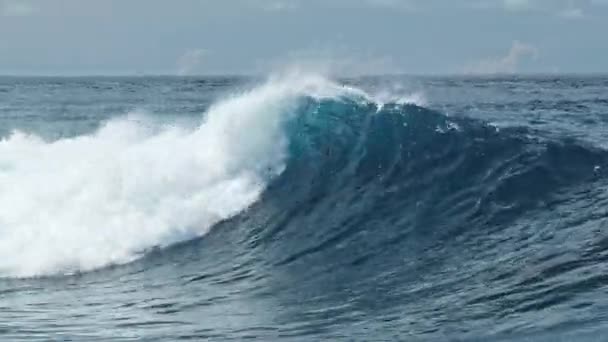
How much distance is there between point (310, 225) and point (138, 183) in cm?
431

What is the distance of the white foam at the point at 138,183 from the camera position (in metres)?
17.4

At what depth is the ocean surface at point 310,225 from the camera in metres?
12.1

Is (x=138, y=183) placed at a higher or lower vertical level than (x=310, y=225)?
higher

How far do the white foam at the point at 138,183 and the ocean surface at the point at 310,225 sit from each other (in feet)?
0.17

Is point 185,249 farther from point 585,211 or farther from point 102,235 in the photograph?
point 585,211

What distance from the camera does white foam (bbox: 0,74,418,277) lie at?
1741cm

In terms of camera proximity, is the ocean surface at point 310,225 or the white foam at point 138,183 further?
the white foam at point 138,183

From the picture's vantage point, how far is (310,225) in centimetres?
1789

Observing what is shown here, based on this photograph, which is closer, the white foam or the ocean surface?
the ocean surface

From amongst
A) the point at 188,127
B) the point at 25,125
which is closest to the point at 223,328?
the point at 188,127

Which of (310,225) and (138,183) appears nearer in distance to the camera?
(310,225)

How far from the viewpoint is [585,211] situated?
637 inches

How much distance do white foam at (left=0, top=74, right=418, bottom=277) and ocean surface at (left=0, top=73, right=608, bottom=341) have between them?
0.05 metres

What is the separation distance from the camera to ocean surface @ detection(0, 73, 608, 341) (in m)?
12.1
